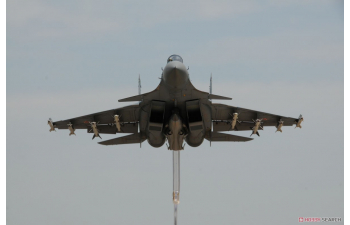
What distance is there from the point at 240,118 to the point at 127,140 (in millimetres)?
7515

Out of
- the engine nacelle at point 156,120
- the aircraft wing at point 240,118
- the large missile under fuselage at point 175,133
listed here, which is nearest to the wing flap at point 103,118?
the engine nacelle at point 156,120

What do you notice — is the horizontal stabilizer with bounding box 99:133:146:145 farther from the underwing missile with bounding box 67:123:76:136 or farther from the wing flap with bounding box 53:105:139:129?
the underwing missile with bounding box 67:123:76:136

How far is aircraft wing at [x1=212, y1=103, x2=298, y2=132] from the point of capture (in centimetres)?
3546

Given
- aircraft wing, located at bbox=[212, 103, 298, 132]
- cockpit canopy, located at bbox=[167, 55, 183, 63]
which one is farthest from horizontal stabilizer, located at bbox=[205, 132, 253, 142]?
cockpit canopy, located at bbox=[167, 55, 183, 63]

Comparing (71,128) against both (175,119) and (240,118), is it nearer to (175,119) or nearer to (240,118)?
(175,119)

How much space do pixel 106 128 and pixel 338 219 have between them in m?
19.4

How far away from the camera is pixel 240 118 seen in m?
36.4

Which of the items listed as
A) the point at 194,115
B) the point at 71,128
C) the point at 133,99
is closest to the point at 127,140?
the point at 71,128

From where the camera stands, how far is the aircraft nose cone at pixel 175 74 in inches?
1161

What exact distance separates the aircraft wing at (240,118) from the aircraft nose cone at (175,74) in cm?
539

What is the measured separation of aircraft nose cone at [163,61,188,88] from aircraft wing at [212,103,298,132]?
539 centimetres

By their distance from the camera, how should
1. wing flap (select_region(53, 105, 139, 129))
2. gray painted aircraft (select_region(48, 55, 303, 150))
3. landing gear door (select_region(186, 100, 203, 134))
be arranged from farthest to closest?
wing flap (select_region(53, 105, 139, 129))
landing gear door (select_region(186, 100, 203, 134))
gray painted aircraft (select_region(48, 55, 303, 150))

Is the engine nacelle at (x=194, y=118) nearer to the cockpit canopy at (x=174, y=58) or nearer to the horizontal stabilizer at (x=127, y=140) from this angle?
the cockpit canopy at (x=174, y=58)

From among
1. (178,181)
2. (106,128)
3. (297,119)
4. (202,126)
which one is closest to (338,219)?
(297,119)
